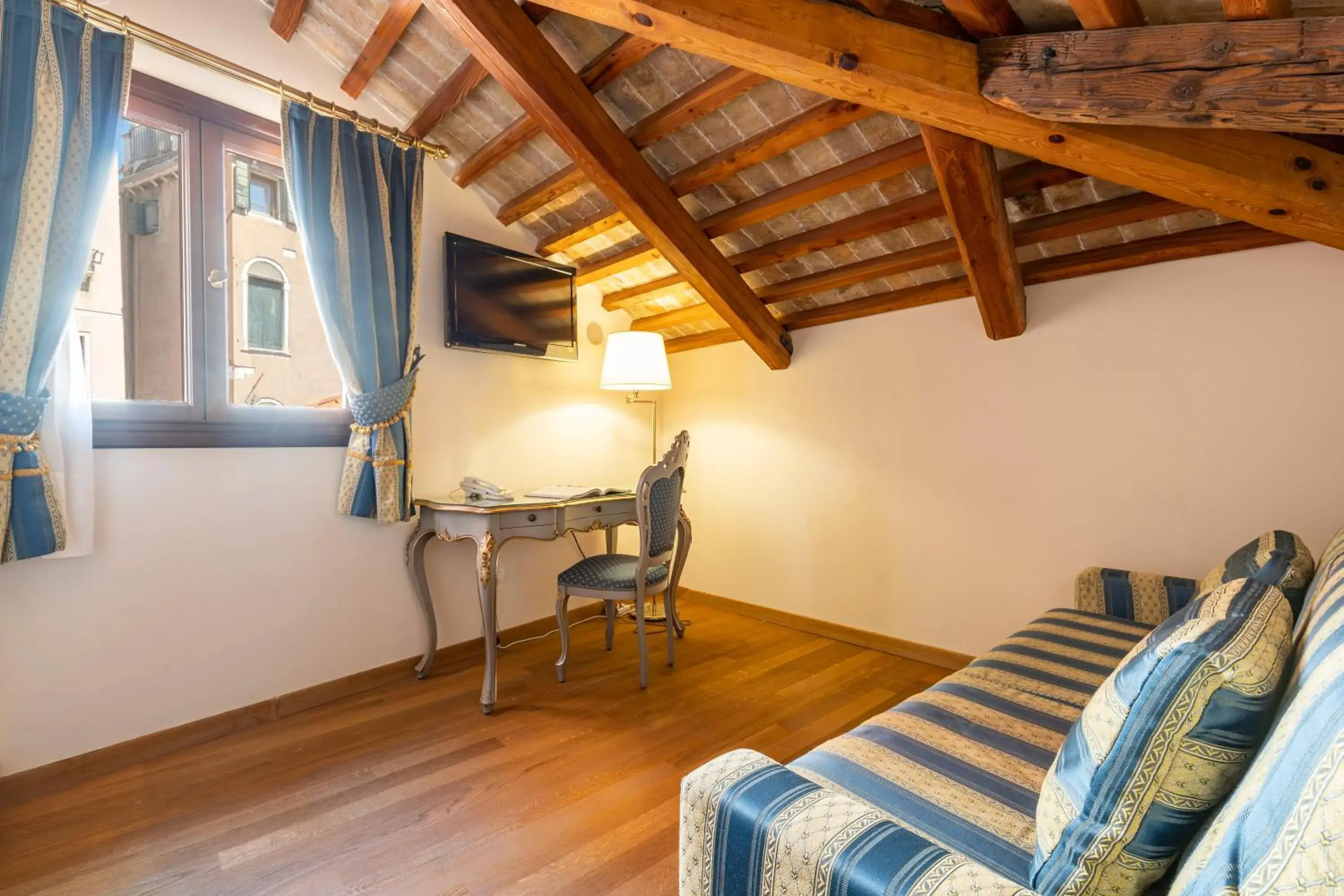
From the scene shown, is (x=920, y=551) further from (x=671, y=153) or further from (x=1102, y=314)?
(x=671, y=153)

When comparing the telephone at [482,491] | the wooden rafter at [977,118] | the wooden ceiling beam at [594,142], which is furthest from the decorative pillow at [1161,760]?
the wooden ceiling beam at [594,142]

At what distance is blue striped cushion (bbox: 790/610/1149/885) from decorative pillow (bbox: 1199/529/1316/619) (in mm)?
391

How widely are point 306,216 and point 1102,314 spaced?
3.37 metres

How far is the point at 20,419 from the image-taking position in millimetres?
1909

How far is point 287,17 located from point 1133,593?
409 cm

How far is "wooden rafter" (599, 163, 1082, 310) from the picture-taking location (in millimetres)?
2305

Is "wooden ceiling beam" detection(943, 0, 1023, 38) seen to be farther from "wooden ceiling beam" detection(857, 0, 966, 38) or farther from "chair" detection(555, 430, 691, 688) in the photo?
"chair" detection(555, 430, 691, 688)

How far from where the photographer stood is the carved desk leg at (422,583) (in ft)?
9.66

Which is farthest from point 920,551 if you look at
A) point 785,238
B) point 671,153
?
point 671,153

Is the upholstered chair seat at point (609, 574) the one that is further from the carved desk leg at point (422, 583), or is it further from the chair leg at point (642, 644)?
the carved desk leg at point (422, 583)

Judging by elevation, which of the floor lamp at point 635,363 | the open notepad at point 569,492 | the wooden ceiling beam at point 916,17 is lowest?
the open notepad at point 569,492

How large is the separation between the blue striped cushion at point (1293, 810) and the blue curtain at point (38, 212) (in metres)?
2.89

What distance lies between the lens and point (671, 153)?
9.30 feet

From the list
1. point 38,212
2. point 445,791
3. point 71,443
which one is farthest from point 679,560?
point 38,212
